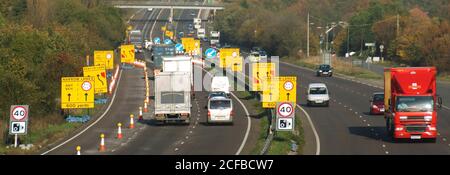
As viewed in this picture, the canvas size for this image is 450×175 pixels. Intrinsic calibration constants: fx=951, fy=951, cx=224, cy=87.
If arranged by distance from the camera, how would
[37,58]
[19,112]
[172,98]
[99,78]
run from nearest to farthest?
[19,112] → [172,98] → [99,78] → [37,58]

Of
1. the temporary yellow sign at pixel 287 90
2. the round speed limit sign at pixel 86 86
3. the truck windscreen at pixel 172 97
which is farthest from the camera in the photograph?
the round speed limit sign at pixel 86 86

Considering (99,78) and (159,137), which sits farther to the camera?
(99,78)

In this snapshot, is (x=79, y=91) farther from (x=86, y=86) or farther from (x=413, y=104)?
(x=413, y=104)

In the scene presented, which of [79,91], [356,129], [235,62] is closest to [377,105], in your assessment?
[356,129]

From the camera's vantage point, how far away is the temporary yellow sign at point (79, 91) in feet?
172

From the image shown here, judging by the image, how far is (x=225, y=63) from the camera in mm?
83000

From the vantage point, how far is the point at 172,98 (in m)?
52.2

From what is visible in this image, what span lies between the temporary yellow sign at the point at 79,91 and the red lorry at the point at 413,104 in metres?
17.8

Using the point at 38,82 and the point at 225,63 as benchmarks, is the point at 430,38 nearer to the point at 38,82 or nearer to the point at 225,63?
the point at 225,63

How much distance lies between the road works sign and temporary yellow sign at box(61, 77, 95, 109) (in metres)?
12.7

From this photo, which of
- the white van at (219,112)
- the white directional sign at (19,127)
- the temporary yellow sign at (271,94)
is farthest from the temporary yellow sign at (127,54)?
the white directional sign at (19,127)

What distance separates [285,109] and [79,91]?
57.4 feet

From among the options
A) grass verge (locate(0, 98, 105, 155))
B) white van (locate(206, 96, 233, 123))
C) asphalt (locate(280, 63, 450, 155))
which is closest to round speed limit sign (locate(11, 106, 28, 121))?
grass verge (locate(0, 98, 105, 155))

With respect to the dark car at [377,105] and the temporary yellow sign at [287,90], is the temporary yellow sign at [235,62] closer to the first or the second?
the dark car at [377,105]
